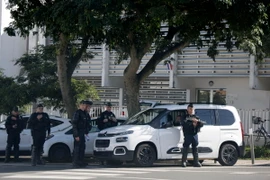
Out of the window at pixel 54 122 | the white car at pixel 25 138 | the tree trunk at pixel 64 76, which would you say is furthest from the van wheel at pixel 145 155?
the tree trunk at pixel 64 76

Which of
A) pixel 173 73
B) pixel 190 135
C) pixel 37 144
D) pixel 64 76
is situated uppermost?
pixel 173 73

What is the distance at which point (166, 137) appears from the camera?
18.8 metres

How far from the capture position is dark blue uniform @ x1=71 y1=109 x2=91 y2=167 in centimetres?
1845

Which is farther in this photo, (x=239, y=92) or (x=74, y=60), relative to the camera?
(x=239, y=92)

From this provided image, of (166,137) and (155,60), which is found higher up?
(155,60)

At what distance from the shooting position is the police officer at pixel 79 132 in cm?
1845

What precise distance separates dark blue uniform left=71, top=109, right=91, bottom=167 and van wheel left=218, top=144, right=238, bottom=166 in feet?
13.1

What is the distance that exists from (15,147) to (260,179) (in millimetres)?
8200

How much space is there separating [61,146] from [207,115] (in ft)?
15.0

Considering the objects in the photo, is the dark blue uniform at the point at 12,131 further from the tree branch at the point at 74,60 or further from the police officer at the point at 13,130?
the tree branch at the point at 74,60

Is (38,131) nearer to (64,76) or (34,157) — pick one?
(34,157)

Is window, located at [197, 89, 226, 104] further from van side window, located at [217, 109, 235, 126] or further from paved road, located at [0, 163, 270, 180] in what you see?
paved road, located at [0, 163, 270, 180]

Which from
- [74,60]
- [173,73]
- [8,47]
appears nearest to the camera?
[74,60]

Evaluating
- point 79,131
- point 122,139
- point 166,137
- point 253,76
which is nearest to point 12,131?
point 79,131
